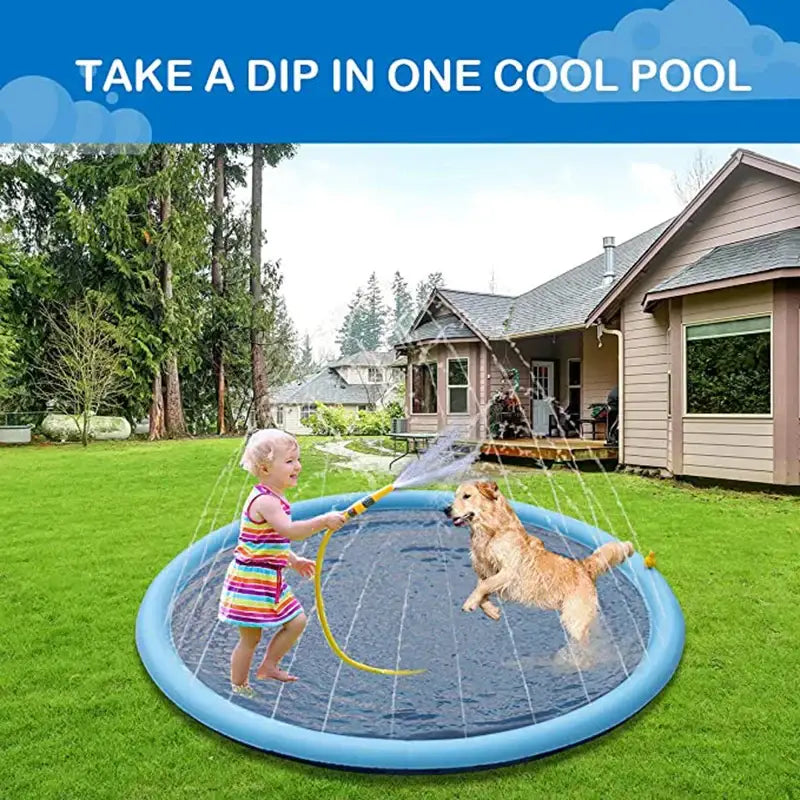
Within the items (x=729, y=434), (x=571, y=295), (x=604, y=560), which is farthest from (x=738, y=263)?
(x=604, y=560)

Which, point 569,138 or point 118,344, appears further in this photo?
point 118,344

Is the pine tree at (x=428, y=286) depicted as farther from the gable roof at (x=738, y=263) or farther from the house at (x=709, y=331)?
Result: the gable roof at (x=738, y=263)

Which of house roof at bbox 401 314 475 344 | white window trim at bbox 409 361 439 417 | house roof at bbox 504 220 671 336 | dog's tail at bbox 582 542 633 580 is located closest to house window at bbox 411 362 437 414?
white window trim at bbox 409 361 439 417

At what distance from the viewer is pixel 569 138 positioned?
3.98 meters

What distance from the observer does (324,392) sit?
743 cm

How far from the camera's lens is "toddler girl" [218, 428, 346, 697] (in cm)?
160

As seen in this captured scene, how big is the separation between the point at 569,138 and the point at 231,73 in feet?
6.43

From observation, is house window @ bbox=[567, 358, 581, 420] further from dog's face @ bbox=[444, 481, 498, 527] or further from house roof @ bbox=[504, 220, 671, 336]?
dog's face @ bbox=[444, 481, 498, 527]

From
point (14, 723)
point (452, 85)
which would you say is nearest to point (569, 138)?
point (452, 85)

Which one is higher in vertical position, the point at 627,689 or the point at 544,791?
the point at 627,689

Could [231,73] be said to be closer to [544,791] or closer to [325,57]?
[325,57]

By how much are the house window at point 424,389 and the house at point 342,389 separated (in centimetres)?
30

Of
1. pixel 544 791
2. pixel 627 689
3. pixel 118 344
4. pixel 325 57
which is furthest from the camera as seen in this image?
pixel 118 344

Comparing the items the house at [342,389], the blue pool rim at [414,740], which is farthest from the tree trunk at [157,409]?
the blue pool rim at [414,740]
